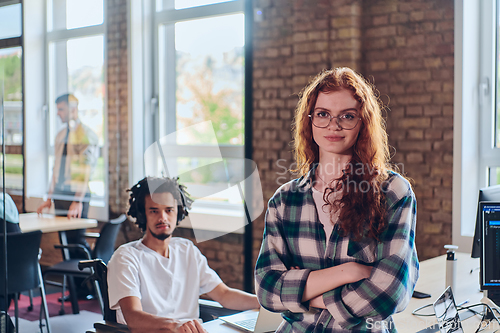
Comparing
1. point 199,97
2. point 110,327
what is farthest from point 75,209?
point 199,97

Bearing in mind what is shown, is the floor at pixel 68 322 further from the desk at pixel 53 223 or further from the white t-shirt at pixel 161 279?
the white t-shirt at pixel 161 279

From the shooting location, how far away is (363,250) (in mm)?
1262

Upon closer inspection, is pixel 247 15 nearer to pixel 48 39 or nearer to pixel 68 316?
pixel 48 39

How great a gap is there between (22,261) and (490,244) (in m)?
1.98

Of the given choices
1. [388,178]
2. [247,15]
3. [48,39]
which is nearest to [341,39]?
[247,15]

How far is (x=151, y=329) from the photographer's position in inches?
74.0

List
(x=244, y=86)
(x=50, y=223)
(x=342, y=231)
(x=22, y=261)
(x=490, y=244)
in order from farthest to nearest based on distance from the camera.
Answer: (x=244, y=86) → (x=50, y=223) → (x=22, y=261) → (x=490, y=244) → (x=342, y=231)

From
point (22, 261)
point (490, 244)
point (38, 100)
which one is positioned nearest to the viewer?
point (490, 244)

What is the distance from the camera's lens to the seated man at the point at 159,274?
77.2 inches

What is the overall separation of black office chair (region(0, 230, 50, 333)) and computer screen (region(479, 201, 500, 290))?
6.20 feet

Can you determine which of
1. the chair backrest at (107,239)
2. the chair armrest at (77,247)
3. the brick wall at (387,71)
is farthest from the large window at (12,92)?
the brick wall at (387,71)

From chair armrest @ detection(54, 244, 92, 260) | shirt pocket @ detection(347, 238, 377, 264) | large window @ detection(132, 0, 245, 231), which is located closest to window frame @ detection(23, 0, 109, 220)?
chair armrest @ detection(54, 244, 92, 260)

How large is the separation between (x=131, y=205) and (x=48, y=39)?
37.9 inches

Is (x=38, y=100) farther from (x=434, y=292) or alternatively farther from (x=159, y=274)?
(x=434, y=292)
